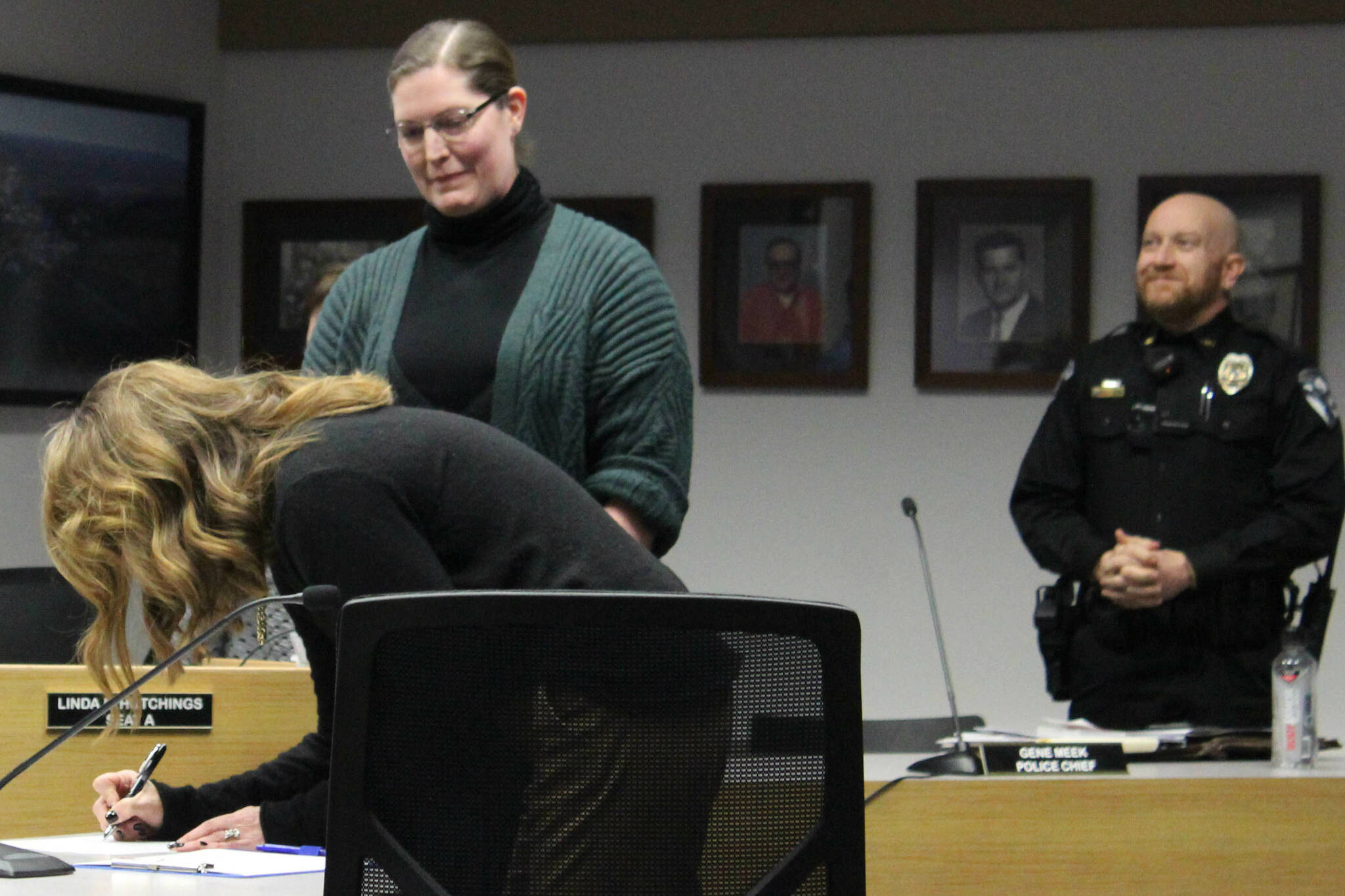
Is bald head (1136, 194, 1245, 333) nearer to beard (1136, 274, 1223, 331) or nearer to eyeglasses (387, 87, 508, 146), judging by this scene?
beard (1136, 274, 1223, 331)

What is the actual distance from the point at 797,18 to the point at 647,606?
143 inches

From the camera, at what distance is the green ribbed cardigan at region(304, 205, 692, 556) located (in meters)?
1.98

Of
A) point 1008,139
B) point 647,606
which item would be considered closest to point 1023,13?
point 1008,139

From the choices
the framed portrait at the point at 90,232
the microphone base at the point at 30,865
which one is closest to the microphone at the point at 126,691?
the microphone base at the point at 30,865

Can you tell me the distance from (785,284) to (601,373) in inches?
96.9

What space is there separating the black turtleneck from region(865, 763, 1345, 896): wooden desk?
2.41ft

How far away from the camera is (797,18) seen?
4.42m

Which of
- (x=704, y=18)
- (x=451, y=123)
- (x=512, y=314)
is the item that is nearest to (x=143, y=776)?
(x=512, y=314)

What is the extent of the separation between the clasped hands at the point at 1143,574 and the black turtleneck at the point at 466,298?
1308mm

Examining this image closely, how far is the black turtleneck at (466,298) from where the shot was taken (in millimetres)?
2006

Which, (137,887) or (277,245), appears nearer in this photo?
(137,887)

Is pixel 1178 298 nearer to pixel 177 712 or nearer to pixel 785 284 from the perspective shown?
pixel 785 284

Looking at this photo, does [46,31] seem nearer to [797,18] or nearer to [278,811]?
[797,18]

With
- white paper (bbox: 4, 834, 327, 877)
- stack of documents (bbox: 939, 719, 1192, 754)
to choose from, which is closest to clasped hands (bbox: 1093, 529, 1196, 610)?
stack of documents (bbox: 939, 719, 1192, 754)
